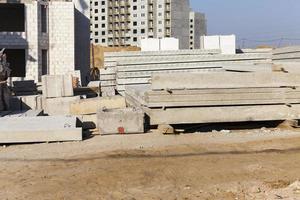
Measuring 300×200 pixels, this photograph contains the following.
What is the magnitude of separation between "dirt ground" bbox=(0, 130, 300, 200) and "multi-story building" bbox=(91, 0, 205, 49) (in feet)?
111

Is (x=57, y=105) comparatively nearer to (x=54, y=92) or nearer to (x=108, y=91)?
(x=54, y=92)

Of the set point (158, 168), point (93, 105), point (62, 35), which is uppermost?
point (62, 35)

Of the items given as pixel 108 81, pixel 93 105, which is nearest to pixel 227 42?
pixel 108 81

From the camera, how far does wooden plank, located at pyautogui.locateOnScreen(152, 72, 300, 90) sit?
942cm

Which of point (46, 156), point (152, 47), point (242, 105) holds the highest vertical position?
point (152, 47)

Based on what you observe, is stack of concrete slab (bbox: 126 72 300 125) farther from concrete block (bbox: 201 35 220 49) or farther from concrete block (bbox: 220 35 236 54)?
concrete block (bbox: 201 35 220 49)

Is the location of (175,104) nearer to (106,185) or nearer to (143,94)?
(143,94)

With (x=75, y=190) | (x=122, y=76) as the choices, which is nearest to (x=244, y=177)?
(x=75, y=190)

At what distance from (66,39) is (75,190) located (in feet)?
61.0

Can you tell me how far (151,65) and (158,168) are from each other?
6846 millimetres

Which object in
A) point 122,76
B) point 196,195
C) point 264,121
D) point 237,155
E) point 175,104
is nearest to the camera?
point 196,195

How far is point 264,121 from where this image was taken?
10312 millimetres

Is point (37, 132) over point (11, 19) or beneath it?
beneath

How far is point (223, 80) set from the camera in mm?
9617
